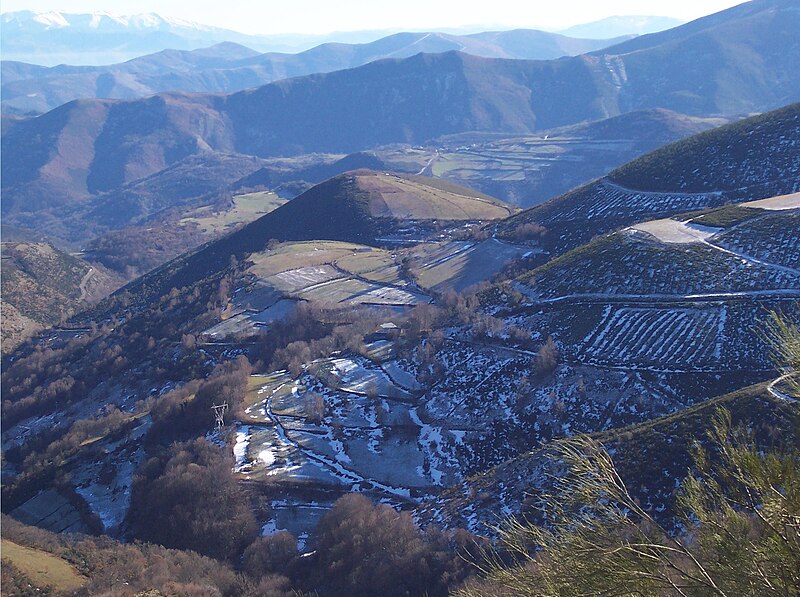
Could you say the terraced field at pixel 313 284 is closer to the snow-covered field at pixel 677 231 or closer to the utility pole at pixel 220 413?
the utility pole at pixel 220 413

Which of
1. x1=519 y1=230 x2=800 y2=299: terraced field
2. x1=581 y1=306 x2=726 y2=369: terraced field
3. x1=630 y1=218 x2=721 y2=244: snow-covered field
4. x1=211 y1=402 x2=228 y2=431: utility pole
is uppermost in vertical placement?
x1=630 y1=218 x2=721 y2=244: snow-covered field

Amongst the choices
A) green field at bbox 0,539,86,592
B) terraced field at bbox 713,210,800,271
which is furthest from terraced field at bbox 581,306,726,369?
green field at bbox 0,539,86,592

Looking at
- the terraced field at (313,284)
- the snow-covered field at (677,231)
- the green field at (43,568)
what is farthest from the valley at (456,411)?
the terraced field at (313,284)

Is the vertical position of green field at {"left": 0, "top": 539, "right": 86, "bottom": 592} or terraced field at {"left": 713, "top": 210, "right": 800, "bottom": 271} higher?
terraced field at {"left": 713, "top": 210, "right": 800, "bottom": 271}

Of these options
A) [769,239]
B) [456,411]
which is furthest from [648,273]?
[456,411]

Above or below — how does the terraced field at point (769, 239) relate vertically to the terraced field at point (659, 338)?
above

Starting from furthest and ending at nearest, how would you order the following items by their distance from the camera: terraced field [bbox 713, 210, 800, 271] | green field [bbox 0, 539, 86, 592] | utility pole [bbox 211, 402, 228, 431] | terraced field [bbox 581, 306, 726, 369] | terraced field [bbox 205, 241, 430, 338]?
1. terraced field [bbox 205, 241, 430, 338]
2. terraced field [bbox 713, 210, 800, 271]
3. utility pole [bbox 211, 402, 228, 431]
4. terraced field [bbox 581, 306, 726, 369]
5. green field [bbox 0, 539, 86, 592]

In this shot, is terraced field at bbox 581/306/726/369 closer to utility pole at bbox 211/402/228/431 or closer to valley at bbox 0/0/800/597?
valley at bbox 0/0/800/597

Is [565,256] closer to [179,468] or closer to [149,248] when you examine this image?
[179,468]

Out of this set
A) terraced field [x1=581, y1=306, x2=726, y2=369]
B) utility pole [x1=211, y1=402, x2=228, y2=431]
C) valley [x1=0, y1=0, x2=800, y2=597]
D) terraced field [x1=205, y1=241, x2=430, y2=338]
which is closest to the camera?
valley [x1=0, y1=0, x2=800, y2=597]
